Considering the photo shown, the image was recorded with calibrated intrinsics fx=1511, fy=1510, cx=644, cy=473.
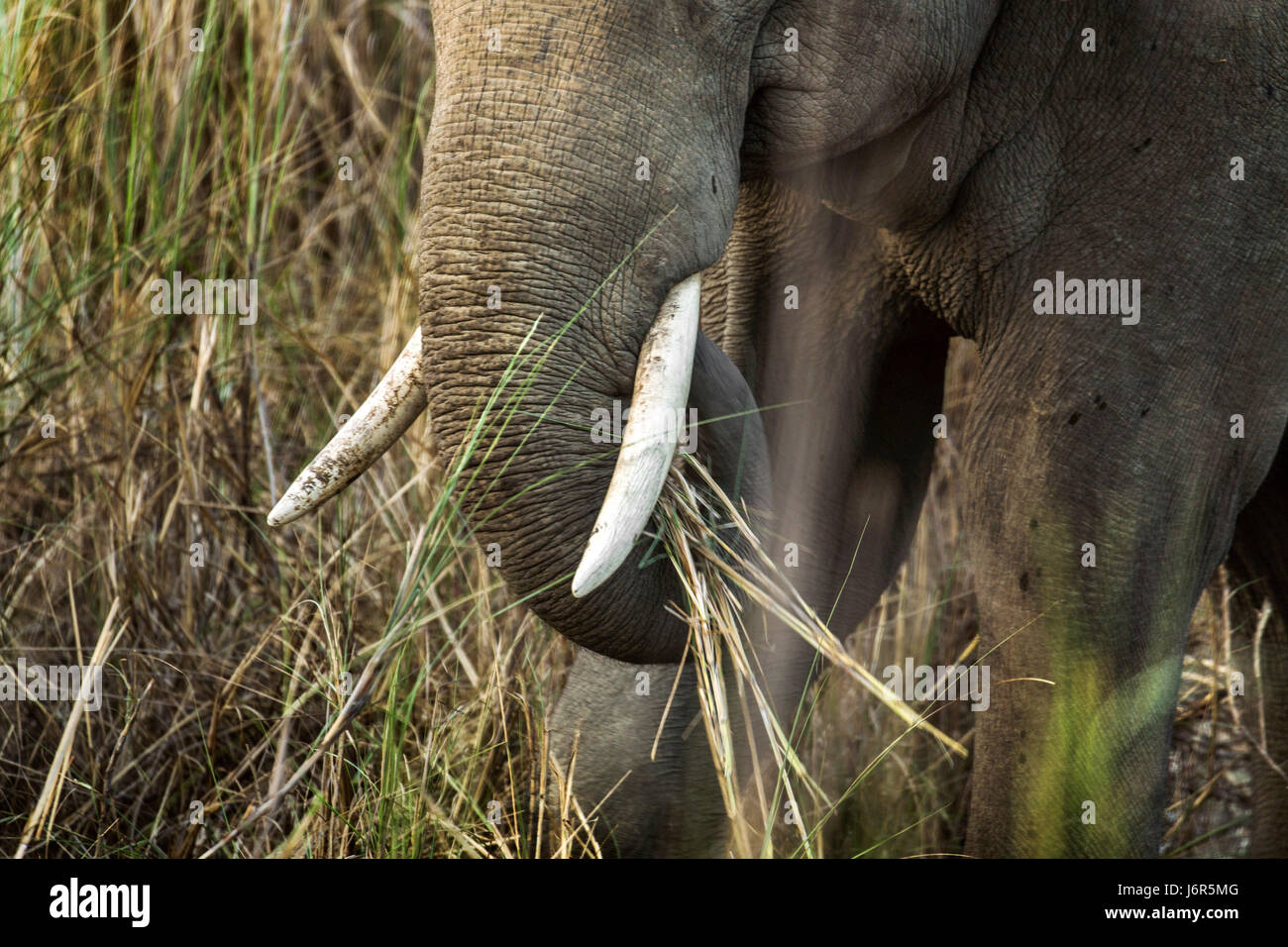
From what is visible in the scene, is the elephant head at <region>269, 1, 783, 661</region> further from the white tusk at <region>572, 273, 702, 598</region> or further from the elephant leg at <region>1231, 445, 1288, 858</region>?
the elephant leg at <region>1231, 445, 1288, 858</region>

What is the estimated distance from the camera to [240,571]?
3193mm

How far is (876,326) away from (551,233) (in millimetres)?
1061

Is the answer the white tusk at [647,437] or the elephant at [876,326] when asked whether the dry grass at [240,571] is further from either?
the white tusk at [647,437]

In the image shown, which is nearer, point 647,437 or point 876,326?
point 647,437

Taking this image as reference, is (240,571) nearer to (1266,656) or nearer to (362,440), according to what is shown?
(362,440)

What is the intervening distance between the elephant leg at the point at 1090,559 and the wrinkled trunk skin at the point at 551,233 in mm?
789

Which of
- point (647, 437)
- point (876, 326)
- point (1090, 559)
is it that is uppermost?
point (876, 326)

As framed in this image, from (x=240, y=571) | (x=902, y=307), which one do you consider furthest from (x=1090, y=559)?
(x=240, y=571)

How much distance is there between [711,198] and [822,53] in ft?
0.90

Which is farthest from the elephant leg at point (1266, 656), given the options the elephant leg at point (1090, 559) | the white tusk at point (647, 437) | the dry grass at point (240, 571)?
the white tusk at point (647, 437)

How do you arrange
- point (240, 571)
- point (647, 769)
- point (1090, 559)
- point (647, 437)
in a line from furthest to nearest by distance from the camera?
point (240, 571) → point (647, 769) → point (1090, 559) → point (647, 437)

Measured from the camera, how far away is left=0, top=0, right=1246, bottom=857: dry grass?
247 centimetres

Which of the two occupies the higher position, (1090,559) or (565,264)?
(565,264)

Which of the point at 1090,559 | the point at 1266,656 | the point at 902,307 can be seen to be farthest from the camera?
the point at 1266,656
